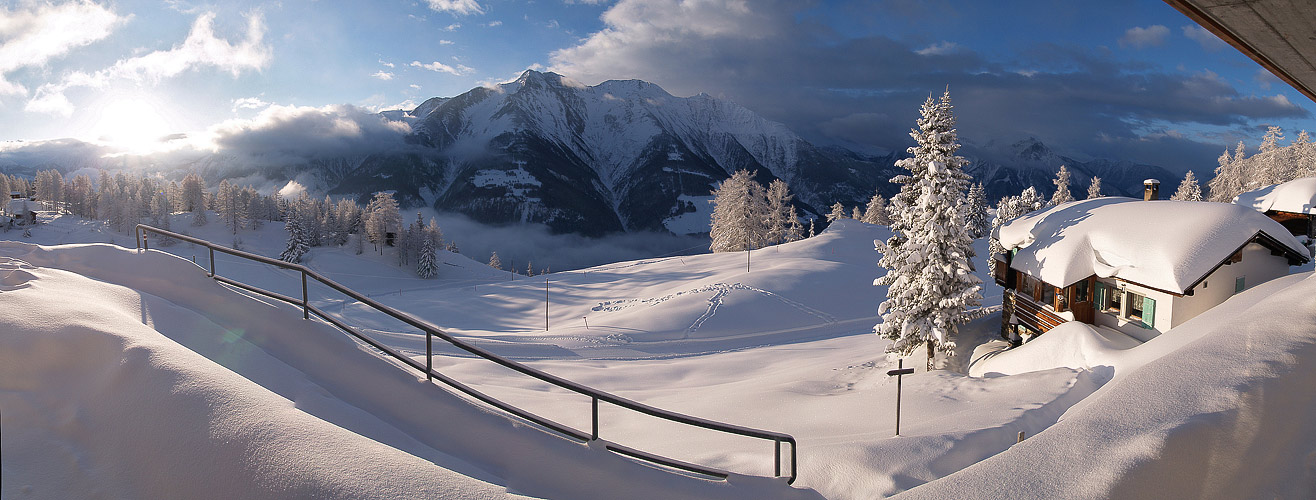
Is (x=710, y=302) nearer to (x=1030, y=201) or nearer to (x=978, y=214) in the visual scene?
(x=1030, y=201)

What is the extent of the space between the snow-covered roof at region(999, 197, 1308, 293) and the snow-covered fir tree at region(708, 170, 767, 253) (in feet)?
158

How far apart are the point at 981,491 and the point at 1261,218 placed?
22272mm

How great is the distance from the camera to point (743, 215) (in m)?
70.0

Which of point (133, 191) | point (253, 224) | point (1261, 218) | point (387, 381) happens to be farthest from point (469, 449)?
point (133, 191)

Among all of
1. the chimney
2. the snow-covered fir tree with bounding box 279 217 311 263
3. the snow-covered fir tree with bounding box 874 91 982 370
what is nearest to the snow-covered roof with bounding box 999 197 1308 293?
the snow-covered fir tree with bounding box 874 91 982 370

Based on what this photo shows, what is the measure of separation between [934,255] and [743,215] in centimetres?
4839

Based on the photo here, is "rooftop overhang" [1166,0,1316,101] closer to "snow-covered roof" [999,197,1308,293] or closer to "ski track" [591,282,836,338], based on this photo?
"snow-covered roof" [999,197,1308,293]

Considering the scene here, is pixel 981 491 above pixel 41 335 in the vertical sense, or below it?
below

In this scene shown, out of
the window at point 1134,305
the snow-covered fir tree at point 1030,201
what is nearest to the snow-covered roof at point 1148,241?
→ the window at point 1134,305

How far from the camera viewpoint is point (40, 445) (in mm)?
3615

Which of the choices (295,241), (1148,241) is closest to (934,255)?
(1148,241)

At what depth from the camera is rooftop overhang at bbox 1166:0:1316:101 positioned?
142 inches

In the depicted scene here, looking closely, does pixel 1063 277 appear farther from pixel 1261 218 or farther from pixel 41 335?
pixel 41 335

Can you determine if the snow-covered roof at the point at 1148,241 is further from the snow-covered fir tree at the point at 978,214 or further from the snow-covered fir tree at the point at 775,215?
the snow-covered fir tree at the point at 978,214
